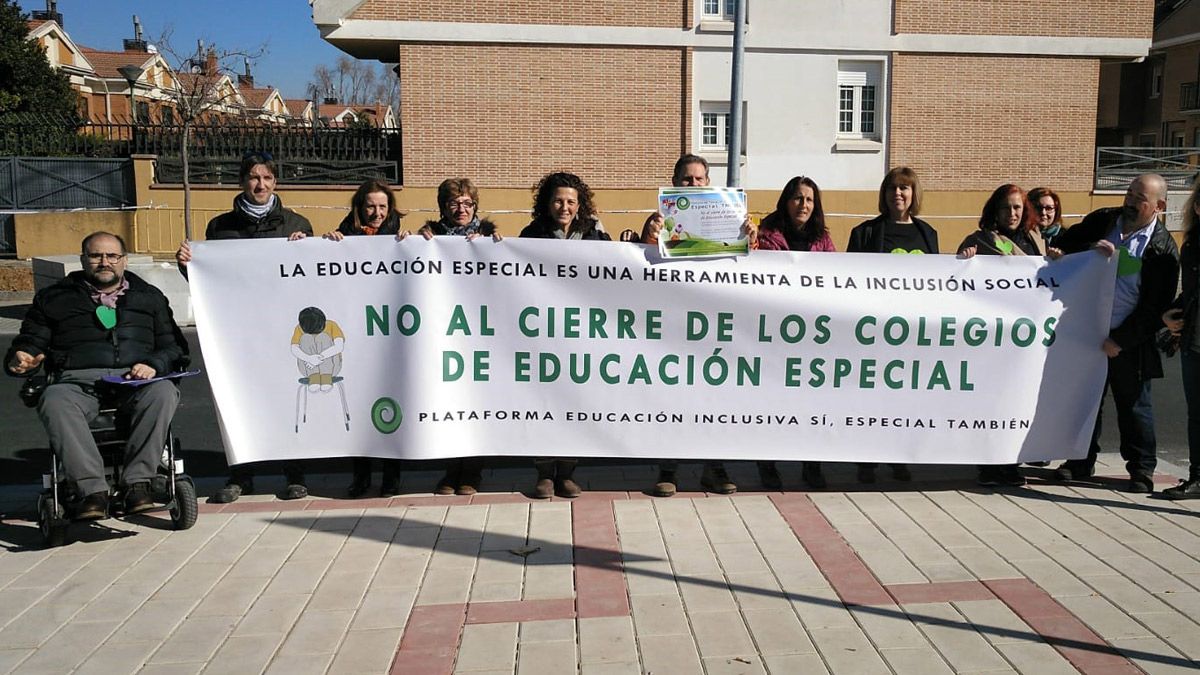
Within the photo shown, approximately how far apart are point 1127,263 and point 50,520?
235 inches

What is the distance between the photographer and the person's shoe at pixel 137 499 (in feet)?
17.0

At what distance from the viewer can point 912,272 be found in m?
5.80

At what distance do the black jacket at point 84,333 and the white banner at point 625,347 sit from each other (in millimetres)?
312

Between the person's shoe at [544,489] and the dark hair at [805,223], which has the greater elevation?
the dark hair at [805,223]

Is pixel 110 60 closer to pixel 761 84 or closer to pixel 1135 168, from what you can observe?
pixel 761 84

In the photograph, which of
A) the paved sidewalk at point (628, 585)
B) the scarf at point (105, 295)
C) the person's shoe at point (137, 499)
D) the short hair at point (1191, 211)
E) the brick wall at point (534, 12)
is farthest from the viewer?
the brick wall at point (534, 12)

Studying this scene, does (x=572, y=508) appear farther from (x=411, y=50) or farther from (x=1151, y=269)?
(x=411, y=50)

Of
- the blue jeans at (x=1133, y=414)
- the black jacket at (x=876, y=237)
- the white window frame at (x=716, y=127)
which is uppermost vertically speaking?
the white window frame at (x=716, y=127)

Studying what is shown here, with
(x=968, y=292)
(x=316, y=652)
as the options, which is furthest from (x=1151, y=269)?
(x=316, y=652)

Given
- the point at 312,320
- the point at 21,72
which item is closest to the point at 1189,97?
the point at 21,72

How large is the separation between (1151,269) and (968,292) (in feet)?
3.52

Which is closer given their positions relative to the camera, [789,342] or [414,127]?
[789,342]

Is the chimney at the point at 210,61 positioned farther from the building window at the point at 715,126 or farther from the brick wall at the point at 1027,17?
the brick wall at the point at 1027,17

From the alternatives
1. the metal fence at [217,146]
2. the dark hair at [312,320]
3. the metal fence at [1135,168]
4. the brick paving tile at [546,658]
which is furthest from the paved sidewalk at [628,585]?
the metal fence at [1135,168]
